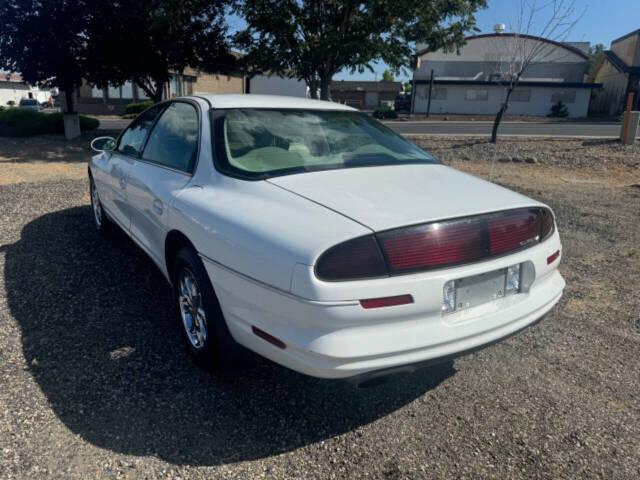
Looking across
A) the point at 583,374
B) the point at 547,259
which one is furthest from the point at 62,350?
the point at 583,374

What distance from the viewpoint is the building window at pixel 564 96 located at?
43375mm

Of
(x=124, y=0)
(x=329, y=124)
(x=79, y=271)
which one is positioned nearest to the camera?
(x=329, y=124)

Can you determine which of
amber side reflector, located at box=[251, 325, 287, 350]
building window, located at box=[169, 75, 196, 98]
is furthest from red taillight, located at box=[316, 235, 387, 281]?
building window, located at box=[169, 75, 196, 98]

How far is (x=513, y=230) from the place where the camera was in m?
2.45

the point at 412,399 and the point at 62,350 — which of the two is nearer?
the point at 412,399

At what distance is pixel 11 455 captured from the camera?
2.29 meters

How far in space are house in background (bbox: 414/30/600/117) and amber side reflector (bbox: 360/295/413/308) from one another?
43069 mm

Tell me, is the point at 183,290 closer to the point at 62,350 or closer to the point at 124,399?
the point at 124,399

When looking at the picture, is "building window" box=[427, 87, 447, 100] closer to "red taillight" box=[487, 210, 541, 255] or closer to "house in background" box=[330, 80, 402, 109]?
"house in background" box=[330, 80, 402, 109]

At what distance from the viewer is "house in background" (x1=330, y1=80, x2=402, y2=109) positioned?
61166 millimetres

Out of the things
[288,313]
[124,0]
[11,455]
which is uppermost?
[124,0]

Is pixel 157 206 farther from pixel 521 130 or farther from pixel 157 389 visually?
pixel 521 130

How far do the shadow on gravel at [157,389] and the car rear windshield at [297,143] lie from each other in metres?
1.24

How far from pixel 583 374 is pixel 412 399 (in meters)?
1.13
